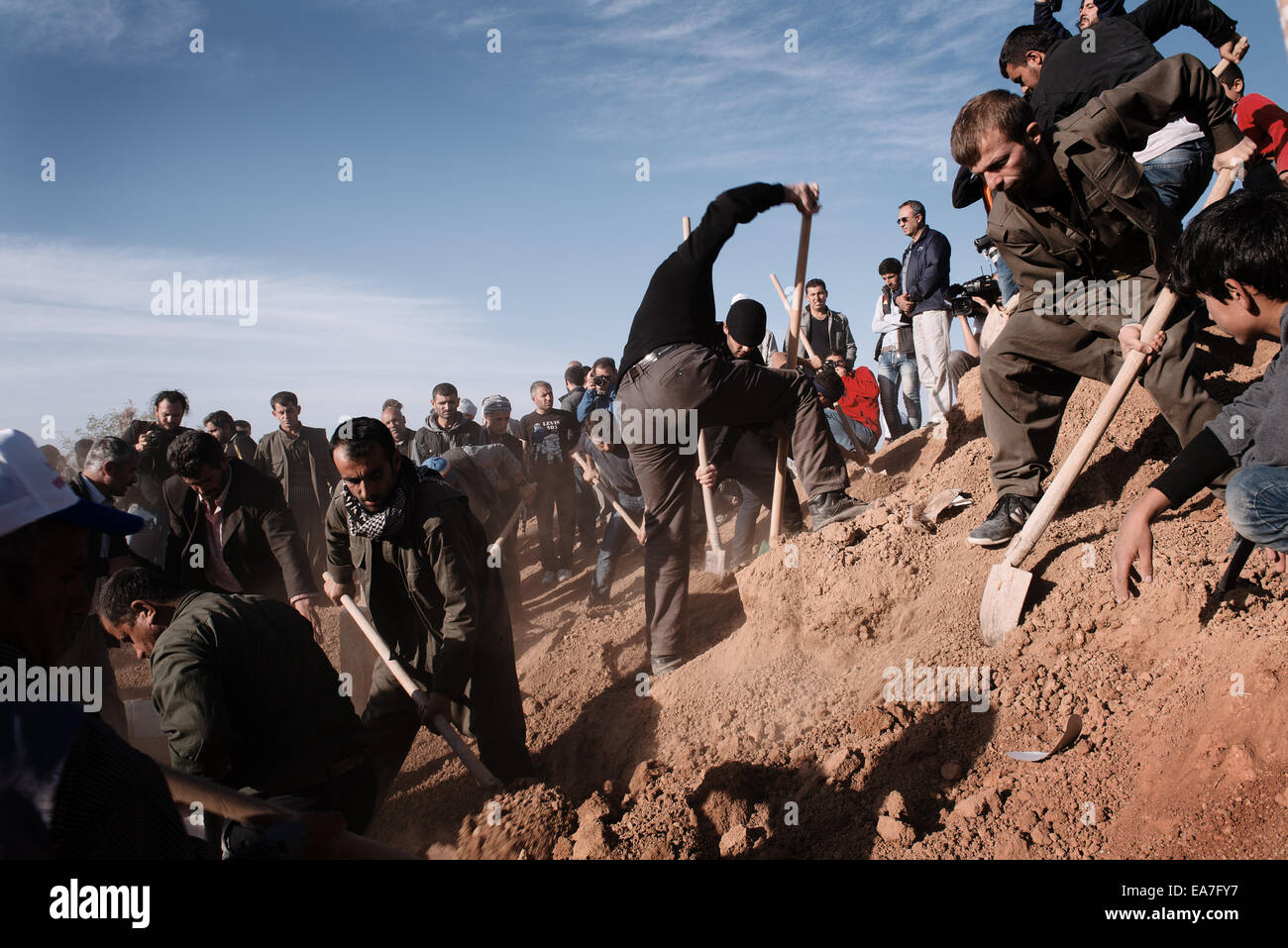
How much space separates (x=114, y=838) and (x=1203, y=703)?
2.79 meters

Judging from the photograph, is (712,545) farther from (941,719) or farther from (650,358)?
(941,719)

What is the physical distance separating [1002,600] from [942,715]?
1.84 feet

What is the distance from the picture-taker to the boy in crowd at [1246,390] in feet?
6.97

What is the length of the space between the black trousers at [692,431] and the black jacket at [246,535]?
7.07ft

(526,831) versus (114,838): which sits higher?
(114,838)

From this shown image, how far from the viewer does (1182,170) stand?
3.98m

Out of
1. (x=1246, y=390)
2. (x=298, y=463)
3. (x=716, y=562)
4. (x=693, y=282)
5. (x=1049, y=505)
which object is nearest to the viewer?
(x=1246, y=390)

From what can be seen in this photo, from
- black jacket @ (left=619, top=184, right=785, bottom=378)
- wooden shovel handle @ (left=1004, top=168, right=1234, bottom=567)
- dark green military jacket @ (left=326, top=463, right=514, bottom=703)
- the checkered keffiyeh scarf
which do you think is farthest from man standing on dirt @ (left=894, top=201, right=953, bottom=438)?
the checkered keffiyeh scarf

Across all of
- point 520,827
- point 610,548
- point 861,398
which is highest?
point 861,398

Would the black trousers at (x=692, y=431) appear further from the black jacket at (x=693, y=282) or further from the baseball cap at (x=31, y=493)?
the baseball cap at (x=31, y=493)

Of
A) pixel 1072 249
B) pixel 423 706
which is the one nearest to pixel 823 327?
pixel 1072 249

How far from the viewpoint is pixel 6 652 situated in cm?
121
